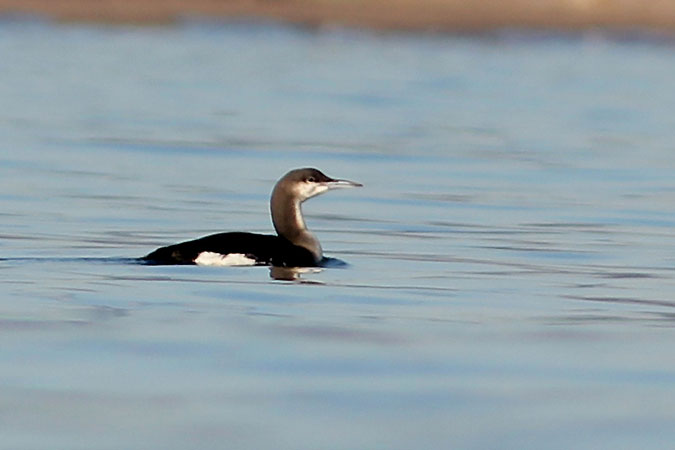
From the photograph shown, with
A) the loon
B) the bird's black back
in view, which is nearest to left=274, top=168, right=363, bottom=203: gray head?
the loon

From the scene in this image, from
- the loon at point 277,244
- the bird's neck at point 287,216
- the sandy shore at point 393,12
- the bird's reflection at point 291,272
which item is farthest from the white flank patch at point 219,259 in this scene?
the sandy shore at point 393,12

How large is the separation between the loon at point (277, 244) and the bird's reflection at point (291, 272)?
6cm

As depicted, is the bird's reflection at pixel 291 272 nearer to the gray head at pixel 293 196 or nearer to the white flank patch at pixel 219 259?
the white flank patch at pixel 219 259

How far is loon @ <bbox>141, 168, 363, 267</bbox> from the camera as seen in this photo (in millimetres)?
11477

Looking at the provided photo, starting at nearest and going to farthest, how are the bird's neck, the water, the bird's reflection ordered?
the water
the bird's reflection
the bird's neck

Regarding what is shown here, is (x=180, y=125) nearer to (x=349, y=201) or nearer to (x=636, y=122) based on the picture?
(x=636, y=122)

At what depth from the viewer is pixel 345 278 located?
11.6 m

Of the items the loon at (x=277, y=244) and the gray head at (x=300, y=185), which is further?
the gray head at (x=300, y=185)

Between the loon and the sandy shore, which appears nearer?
the loon

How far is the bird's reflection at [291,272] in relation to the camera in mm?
11320

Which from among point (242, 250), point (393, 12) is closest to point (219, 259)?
point (242, 250)

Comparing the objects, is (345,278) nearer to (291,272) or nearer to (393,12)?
(291,272)

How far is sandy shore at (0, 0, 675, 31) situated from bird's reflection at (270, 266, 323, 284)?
125ft

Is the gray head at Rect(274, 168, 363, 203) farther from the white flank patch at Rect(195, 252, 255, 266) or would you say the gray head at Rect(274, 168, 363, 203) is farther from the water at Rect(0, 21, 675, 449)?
the white flank patch at Rect(195, 252, 255, 266)
